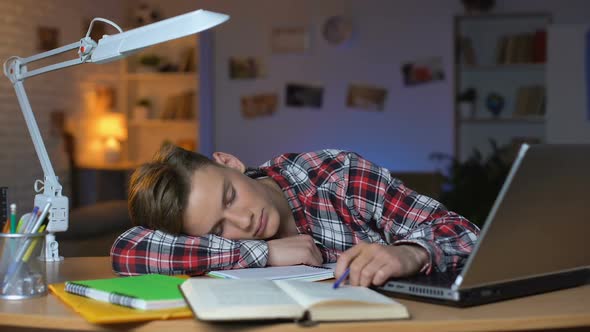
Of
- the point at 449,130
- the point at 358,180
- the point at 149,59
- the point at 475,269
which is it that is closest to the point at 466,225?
the point at 358,180

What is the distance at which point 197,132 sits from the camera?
23.1 ft

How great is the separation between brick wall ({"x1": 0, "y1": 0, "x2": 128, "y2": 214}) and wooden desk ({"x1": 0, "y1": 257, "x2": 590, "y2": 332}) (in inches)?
134

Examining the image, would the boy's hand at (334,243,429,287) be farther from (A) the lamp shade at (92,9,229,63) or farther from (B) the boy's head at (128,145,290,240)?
(A) the lamp shade at (92,9,229,63)

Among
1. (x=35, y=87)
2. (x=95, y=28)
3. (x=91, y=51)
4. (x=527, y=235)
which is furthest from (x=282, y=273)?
(x=95, y=28)

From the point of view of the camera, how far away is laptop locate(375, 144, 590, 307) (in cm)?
105

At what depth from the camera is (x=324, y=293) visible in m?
1.10

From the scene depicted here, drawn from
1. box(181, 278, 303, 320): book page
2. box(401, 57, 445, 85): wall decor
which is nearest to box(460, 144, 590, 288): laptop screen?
box(181, 278, 303, 320): book page

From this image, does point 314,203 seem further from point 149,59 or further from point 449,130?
point 149,59

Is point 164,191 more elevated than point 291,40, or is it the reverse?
point 291,40

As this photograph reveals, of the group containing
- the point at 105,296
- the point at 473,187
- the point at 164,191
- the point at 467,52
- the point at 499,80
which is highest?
the point at 467,52

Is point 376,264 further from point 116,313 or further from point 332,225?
point 332,225

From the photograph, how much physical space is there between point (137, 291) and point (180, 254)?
30 centimetres

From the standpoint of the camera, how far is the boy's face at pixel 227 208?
1495 mm

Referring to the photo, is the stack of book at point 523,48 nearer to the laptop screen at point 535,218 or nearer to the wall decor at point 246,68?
the wall decor at point 246,68
